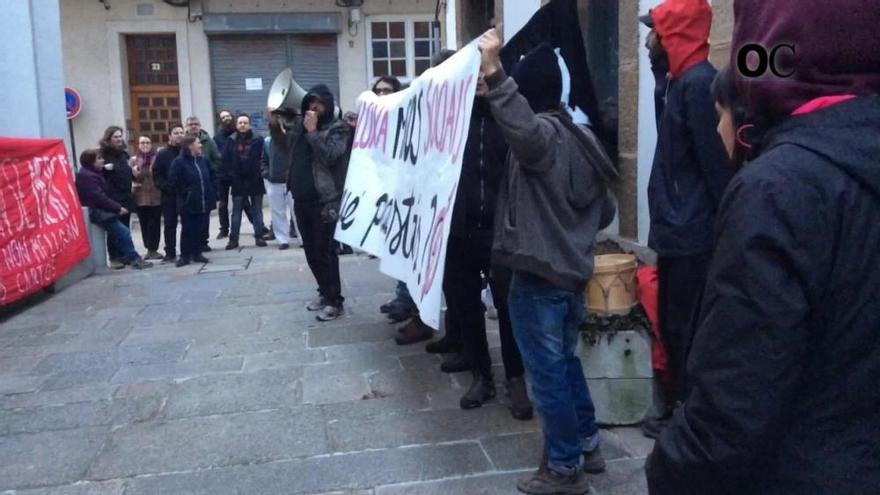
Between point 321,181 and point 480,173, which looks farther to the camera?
point 321,181

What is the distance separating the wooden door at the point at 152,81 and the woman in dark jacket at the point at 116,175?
29.4 feet

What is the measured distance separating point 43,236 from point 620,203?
5885mm

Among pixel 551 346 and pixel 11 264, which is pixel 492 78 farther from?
pixel 11 264

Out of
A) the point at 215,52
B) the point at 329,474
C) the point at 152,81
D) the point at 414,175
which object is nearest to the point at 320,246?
the point at 414,175

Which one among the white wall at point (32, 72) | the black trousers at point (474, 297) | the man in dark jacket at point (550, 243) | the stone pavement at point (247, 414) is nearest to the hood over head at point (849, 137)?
the man in dark jacket at point (550, 243)

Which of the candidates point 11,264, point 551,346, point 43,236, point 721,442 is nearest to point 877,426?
point 721,442

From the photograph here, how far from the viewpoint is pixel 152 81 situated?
1872 cm

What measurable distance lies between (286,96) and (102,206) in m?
3.49

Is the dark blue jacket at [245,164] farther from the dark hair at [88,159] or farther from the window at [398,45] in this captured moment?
the window at [398,45]

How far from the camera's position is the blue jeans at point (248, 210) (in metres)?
11.3

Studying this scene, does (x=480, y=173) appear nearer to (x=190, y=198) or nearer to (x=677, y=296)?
(x=677, y=296)

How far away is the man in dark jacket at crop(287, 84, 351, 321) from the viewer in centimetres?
595

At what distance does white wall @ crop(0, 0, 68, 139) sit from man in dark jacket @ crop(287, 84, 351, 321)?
3944 mm

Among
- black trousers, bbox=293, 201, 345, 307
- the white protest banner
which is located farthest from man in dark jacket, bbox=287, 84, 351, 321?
the white protest banner
